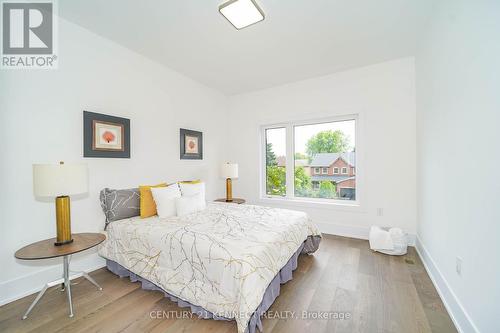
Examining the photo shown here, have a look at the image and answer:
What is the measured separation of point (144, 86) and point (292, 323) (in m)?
3.34

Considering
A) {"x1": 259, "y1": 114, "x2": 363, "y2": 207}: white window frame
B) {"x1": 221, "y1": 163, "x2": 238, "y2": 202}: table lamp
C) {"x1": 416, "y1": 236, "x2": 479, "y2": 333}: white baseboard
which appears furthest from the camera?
{"x1": 221, "y1": 163, "x2": 238, "y2": 202}: table lamp

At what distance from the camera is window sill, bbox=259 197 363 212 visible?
3359 millimetres

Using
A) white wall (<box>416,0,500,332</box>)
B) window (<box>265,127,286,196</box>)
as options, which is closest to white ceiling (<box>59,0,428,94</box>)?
white wall (<box>416,0,500,332</box>)

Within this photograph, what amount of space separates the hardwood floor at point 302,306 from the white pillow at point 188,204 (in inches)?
34.6

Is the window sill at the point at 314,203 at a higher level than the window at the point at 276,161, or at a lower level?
lower

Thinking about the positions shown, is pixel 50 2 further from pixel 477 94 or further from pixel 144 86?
pixel 477 94

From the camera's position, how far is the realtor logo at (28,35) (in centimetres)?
189

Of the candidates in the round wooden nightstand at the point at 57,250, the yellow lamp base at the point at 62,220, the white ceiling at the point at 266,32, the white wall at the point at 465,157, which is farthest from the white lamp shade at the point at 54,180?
the white wall at the point at 465,157

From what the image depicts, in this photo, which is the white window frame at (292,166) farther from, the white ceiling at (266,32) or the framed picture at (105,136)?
the framed picture at (105,136)

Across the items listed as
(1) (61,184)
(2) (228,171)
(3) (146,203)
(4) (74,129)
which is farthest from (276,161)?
(1) (61,184)

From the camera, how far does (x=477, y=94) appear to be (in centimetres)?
130

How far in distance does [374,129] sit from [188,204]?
306 cm

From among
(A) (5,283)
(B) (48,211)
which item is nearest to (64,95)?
(B) (48,211)

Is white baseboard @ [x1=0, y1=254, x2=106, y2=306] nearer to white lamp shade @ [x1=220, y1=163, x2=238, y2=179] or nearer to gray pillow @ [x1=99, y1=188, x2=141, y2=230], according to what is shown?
gray pillow @ [x1=99, y1=188, x2=141, y2=230]
